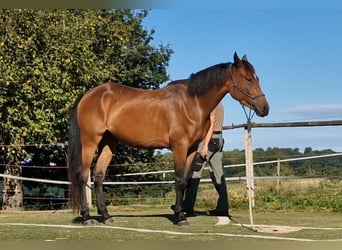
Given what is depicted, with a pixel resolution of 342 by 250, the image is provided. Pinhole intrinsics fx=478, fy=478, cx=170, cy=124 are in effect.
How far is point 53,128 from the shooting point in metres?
8.88

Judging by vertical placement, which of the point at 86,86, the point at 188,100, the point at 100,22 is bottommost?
the point at 188,100

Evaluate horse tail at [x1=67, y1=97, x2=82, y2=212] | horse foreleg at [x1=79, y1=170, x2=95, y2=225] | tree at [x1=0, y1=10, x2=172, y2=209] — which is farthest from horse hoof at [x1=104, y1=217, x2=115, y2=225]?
tree at [x1=0, y1=10, x2=172, y2=209]

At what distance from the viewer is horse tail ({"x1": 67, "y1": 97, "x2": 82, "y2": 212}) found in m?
4.56

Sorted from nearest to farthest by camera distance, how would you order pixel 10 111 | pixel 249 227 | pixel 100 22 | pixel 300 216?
pixel 249 227 → pixel 300 216 → pixel 10 111 → pixel 100 22

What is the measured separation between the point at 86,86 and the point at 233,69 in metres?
6.15

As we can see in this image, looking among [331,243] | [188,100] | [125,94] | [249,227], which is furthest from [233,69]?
[331,243]

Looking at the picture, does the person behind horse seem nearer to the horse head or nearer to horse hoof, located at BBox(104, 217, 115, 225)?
the horse head

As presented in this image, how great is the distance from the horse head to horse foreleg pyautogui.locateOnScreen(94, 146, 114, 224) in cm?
144

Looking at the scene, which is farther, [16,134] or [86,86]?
[86,86]

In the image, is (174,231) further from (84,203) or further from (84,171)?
(84,171)

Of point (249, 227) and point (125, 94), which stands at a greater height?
point (125, 94)

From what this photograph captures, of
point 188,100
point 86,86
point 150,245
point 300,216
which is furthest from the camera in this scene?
point 86,86

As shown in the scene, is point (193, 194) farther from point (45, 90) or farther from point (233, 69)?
point (45, 90)

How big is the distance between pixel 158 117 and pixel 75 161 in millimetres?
933
